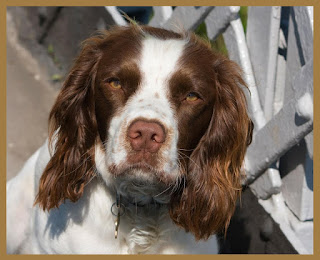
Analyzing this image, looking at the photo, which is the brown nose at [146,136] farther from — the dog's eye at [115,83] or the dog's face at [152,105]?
the dog's eye at [115,83]

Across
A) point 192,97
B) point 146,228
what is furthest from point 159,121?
point 146,228

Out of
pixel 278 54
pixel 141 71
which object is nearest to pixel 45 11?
pixel 278 54

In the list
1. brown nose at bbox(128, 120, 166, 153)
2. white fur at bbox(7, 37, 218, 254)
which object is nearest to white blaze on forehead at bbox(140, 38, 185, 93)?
white fur at bbox(7, 37, 218, 254)

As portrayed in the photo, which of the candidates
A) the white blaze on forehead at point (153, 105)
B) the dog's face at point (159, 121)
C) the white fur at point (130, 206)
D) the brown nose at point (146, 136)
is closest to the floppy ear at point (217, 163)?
the dog's face at point (159, 121)

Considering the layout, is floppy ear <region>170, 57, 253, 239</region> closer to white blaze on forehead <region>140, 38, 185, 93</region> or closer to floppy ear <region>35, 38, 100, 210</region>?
white blaze on forehead <region>140, 38, 185, 93</region>

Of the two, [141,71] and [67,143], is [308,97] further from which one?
[67,143]

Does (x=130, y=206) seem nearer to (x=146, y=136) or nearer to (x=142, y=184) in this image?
(x=142, y=184)
